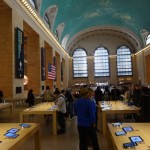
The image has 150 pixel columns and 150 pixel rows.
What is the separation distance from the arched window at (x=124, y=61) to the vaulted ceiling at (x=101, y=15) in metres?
4.34

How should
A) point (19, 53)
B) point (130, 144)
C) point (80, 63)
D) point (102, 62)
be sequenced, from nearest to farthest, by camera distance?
1. point (130, 144)
2. point (19, 53)
3. point (102, 62)
4. point (80, 63)

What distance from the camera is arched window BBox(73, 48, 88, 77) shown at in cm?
3334

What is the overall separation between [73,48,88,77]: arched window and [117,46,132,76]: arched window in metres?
4.61

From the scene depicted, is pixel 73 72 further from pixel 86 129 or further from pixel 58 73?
pixel 86 129

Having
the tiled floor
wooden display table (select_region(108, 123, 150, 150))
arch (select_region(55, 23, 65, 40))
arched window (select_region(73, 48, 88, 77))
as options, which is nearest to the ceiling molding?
arched window (select_region(73, 48, 88, 77))

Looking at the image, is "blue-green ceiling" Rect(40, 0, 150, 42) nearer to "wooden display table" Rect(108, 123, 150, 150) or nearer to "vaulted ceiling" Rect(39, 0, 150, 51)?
"vaulted ceiling" Rect(39, 0, 150, 51)

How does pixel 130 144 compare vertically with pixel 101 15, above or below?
below

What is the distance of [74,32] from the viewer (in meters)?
28.0

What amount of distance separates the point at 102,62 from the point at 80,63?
10.1ft

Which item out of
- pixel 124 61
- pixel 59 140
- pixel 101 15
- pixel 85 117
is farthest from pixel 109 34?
pixel 85 117

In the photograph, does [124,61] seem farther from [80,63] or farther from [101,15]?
[101,15]

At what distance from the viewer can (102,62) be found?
33188 mm

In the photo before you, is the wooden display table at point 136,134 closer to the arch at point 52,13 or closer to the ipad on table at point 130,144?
the ipad on table at point 130,144

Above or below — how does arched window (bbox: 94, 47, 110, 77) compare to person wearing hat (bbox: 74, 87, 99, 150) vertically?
above
